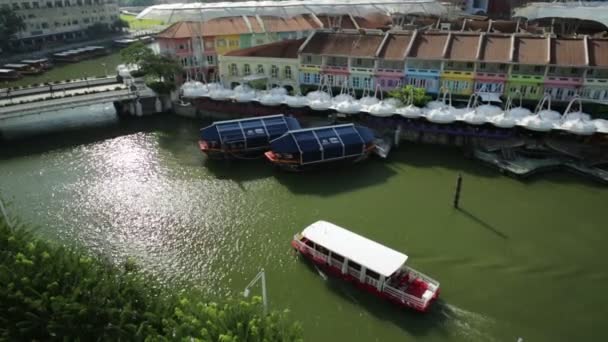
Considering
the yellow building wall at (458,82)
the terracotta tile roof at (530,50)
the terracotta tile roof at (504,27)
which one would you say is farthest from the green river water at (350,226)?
the terracotta tile roof at (504,27)

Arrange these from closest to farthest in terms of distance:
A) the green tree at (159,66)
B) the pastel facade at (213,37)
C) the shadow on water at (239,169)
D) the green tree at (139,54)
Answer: the shadow on water at (239,169) → the green tree at (139,54) → the green tree at (159,66) → the pastel facade at (213,37)

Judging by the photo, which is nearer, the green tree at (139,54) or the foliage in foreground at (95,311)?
the foliage in foreground at (95,311)

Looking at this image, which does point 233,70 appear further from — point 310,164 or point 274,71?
point 310,164

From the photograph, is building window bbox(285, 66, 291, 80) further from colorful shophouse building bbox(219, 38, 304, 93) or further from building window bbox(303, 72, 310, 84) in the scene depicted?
building window bbox(303, 72, 310, 84)

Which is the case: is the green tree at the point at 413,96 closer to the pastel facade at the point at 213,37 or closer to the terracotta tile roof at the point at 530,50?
the terracotta tile roof at the point at 530,50

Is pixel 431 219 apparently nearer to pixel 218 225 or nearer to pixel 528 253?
pixel 528 253

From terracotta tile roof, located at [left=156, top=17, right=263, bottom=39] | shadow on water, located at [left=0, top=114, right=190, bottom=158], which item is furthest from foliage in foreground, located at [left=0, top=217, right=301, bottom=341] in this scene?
terracotta tile roof, located at [left=156, top=17, right=263, bottom=39]

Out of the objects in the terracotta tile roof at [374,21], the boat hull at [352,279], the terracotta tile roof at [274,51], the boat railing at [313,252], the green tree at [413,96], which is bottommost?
the boat hull at [352,279]
